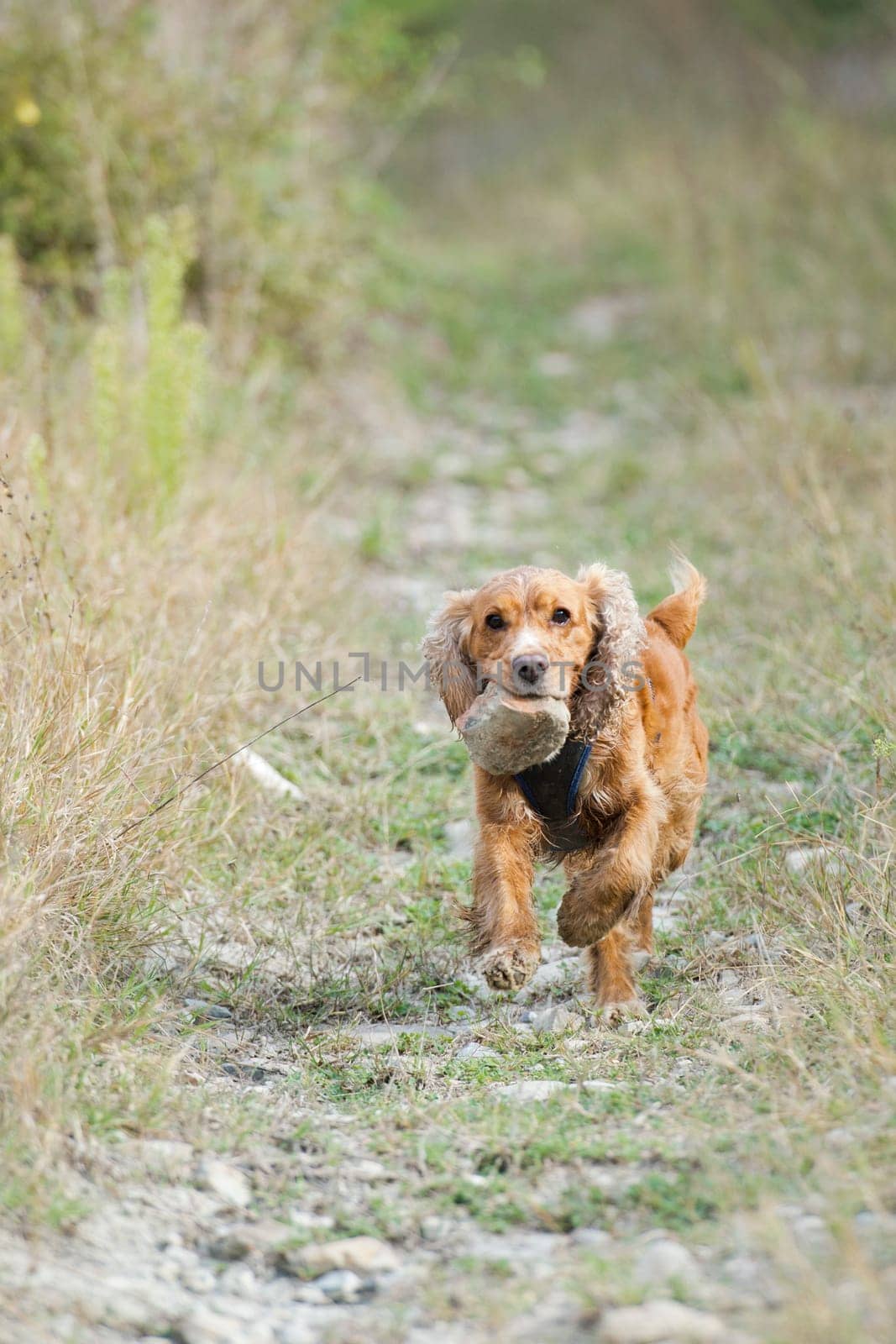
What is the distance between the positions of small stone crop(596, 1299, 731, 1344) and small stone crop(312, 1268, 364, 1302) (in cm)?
40

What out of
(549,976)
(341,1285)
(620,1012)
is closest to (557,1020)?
(620,1012)

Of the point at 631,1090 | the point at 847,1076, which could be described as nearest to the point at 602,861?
the point at 631,1090

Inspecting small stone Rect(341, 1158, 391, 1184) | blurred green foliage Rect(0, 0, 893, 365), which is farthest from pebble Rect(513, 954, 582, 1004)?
blurred green foliage Rect(0, 0, 893, 365)

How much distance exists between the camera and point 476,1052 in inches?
114

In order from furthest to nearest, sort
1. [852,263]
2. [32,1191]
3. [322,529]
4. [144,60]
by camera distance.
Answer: [852,263] < [144,60] < [322,529] < [32,1191]

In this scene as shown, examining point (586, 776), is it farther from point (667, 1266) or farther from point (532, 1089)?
point (667, 1266)

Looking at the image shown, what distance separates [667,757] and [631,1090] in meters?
1.06

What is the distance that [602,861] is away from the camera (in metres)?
3.12

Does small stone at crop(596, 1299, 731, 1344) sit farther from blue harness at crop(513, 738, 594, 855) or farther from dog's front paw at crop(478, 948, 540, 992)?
blue harness at crop(513, 738, 594, 855)

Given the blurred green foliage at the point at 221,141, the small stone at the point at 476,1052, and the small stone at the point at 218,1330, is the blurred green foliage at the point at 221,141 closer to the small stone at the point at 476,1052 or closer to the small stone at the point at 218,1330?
the small stone at the point at 476,1052

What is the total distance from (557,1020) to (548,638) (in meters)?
0.82

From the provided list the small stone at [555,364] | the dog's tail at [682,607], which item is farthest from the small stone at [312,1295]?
the small stone at [555,364]

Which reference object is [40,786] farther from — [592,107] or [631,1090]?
[592,107]

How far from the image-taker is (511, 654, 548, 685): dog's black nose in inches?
117
